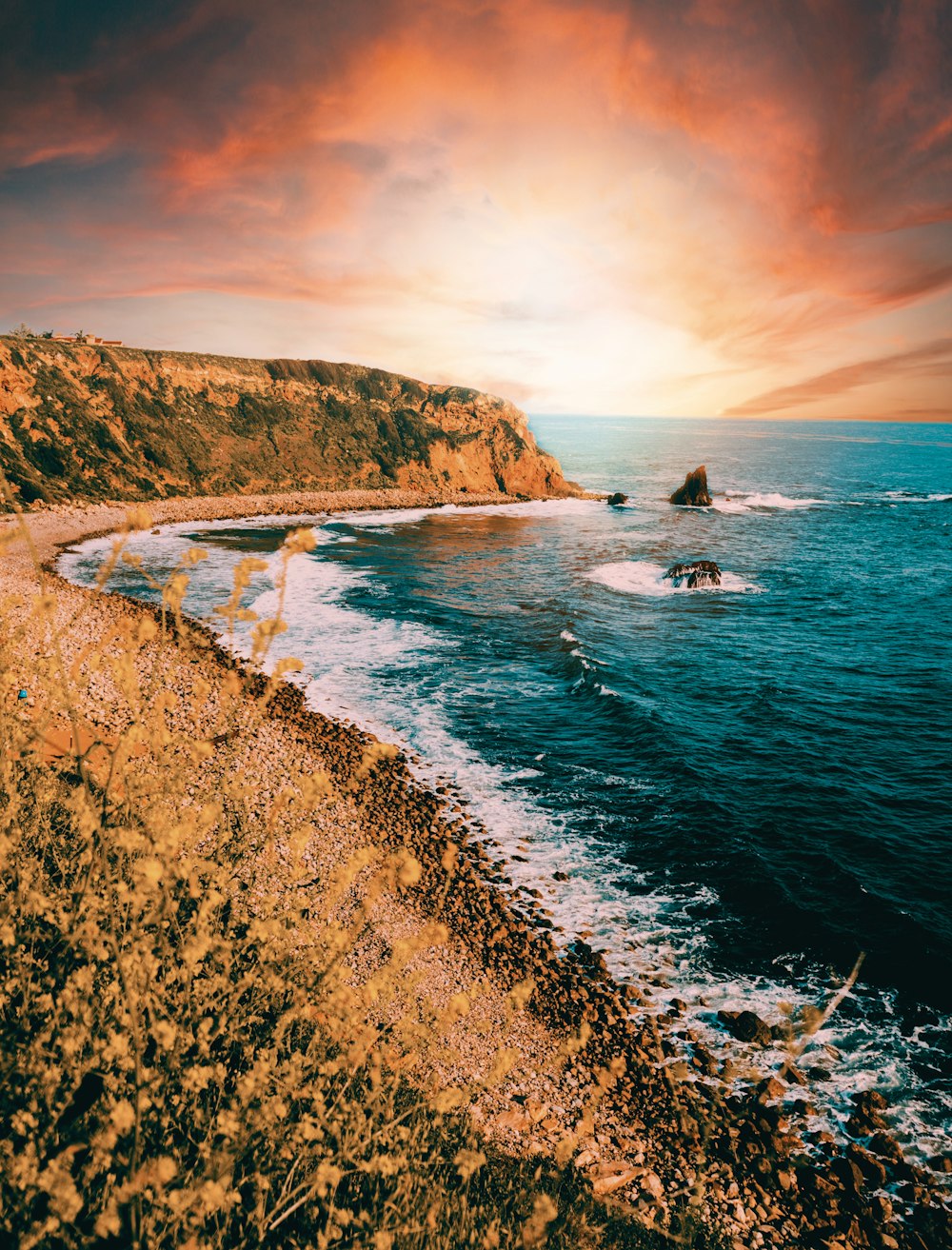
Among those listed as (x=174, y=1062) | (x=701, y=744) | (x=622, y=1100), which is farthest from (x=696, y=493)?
(x=174, y=1062)

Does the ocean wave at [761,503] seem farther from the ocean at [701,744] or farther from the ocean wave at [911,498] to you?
the ocean at [701,744]

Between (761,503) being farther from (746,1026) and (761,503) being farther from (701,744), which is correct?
(746,1026)

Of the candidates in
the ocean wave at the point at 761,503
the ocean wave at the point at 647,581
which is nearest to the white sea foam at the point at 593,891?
the ocean wave at the point at 647,581

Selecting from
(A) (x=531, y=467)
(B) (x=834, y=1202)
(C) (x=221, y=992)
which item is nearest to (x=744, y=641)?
(B) (x=834, y=1202)

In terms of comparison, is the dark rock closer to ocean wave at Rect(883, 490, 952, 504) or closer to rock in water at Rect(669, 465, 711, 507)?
rock in water at Rect(669, 465, 711, 507)

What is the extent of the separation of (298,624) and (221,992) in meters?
22.4

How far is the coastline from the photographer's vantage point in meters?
6.50

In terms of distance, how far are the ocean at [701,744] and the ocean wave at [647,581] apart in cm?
24

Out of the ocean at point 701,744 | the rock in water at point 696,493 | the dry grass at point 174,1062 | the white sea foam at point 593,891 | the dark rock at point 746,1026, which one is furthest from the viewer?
the rock in water at point 696,493

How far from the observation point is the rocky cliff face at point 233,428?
49.6m

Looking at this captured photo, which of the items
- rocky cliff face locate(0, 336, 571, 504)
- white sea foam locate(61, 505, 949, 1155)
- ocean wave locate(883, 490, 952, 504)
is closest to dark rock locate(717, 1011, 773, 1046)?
white sea foam locate(61, 505, 949, 1155)

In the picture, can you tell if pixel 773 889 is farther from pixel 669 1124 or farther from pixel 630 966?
pixel 669 1124

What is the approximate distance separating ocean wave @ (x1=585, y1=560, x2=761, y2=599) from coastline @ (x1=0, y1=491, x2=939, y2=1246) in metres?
23.8

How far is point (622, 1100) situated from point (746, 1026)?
7.87 feet
